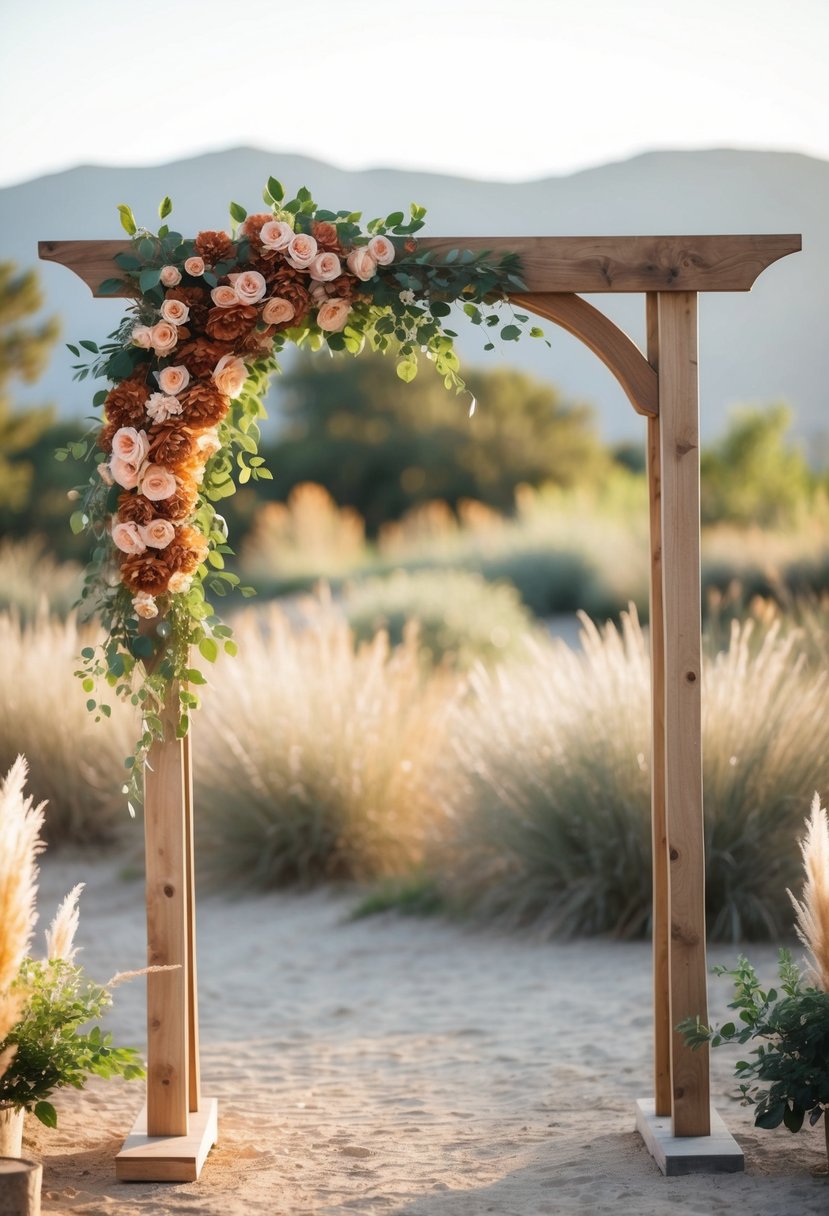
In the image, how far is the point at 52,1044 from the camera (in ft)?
9.90

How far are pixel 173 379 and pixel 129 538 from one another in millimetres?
400

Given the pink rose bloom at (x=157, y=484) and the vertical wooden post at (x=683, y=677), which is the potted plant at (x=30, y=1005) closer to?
the pink rose bloom at (x=157, y=484)

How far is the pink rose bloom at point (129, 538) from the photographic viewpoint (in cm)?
313

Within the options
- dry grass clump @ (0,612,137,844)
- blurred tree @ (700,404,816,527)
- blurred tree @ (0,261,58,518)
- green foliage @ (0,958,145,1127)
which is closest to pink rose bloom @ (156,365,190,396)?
green foliage @ (0,958,145,1127)

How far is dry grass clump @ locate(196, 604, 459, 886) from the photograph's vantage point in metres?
6.51

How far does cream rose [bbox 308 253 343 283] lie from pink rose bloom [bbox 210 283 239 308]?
198mm

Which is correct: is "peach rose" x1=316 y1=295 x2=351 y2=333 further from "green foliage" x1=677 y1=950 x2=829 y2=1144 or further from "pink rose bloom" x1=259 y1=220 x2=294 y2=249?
"green foliage" x1=677 y1=950 x2=829 y2=1144

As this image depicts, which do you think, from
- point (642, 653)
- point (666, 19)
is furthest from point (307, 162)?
point (642, 653)

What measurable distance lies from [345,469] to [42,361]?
707 centimetres

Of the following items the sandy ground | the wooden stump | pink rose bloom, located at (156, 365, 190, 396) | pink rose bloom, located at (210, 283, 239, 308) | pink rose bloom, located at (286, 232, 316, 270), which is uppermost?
pink rose bloom, located at (286, 232, 316, 270)

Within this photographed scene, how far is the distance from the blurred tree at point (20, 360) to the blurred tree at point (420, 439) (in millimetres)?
6114

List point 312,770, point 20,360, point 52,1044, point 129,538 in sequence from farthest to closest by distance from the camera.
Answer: point 20,360
point 312,770
point 129,538
point 52,1044

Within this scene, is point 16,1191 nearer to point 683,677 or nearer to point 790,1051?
point 790,1051

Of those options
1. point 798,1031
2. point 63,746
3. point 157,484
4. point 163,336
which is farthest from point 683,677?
point 63,746
